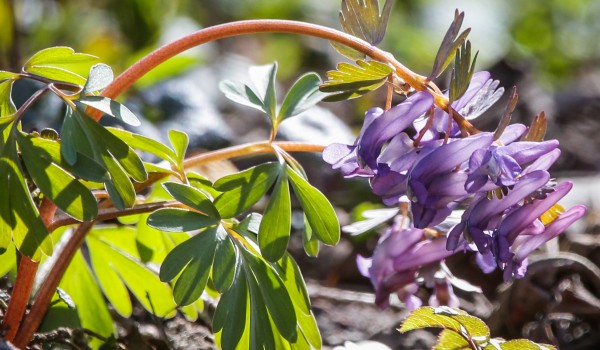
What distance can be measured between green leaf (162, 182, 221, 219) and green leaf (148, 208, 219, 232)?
0.01m

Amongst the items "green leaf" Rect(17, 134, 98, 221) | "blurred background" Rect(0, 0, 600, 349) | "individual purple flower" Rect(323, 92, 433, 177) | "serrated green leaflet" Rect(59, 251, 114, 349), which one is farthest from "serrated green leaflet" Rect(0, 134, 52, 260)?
"blurred background" Rect(0, 0, 600, 349)

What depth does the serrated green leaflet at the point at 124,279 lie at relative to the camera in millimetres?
1694

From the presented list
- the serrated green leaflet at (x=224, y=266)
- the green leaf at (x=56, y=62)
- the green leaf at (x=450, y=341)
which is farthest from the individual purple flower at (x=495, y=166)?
the green leaf at (x=56, y=62)

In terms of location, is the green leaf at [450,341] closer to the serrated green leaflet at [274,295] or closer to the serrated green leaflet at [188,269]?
the serrated green leaflet at [274,295]

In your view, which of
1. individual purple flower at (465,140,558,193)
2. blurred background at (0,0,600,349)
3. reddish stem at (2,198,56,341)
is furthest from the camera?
blurred background at (0,0,600,349)

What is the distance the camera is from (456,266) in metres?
2.64

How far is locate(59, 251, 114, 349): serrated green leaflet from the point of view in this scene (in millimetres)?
1682

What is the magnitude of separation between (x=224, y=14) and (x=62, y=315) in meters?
4.75

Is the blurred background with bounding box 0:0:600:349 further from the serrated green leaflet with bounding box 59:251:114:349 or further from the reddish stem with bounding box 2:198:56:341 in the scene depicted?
the reddish stem with bounding box 2:198:56:341

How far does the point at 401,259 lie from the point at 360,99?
278 centimetres

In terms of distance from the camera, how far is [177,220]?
129 cm

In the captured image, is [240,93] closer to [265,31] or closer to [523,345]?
[265,31]

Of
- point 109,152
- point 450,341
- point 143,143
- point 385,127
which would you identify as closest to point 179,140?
point 143,143

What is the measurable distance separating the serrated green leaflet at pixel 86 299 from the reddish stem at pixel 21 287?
214 millimetres
